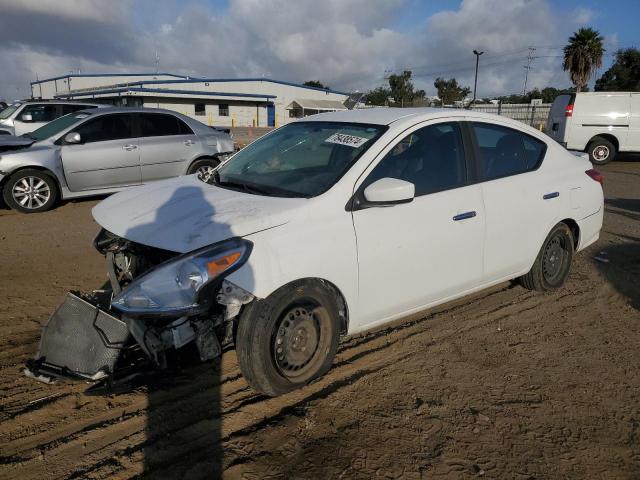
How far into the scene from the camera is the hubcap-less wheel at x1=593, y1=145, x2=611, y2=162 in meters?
15.9

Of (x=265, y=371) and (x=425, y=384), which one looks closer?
(x=265, y=371)

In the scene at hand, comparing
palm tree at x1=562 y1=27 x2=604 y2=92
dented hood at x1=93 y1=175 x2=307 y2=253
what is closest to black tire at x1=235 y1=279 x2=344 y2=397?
dented hood at x1=93 y1=175 x2=307 y2=253

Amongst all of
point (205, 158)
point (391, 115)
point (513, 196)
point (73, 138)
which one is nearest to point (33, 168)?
point (73, 138)

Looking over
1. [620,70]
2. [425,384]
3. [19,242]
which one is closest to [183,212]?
[425,384]

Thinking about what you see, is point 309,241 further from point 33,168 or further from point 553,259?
point 33,168

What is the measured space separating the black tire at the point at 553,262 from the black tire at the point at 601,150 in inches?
502

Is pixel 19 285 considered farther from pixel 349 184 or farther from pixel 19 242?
pixel 349 184

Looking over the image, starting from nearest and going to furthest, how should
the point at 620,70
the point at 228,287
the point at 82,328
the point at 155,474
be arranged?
the point at 155,474 < the point at 228,287 < the point at 82,328 < the point at 620,70

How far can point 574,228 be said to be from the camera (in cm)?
483

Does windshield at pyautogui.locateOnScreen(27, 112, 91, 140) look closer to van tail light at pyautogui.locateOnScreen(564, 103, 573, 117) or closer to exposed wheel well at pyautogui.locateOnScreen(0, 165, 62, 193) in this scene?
exposed wheel well at pyautogui.locateOnScreen(0, 165, 62, 193)

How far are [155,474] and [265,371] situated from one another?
758 mm

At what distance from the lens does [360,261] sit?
3.14 metres

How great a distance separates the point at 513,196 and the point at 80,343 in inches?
130

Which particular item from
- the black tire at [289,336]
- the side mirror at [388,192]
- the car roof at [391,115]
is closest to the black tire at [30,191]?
the car roof at [391,115]
